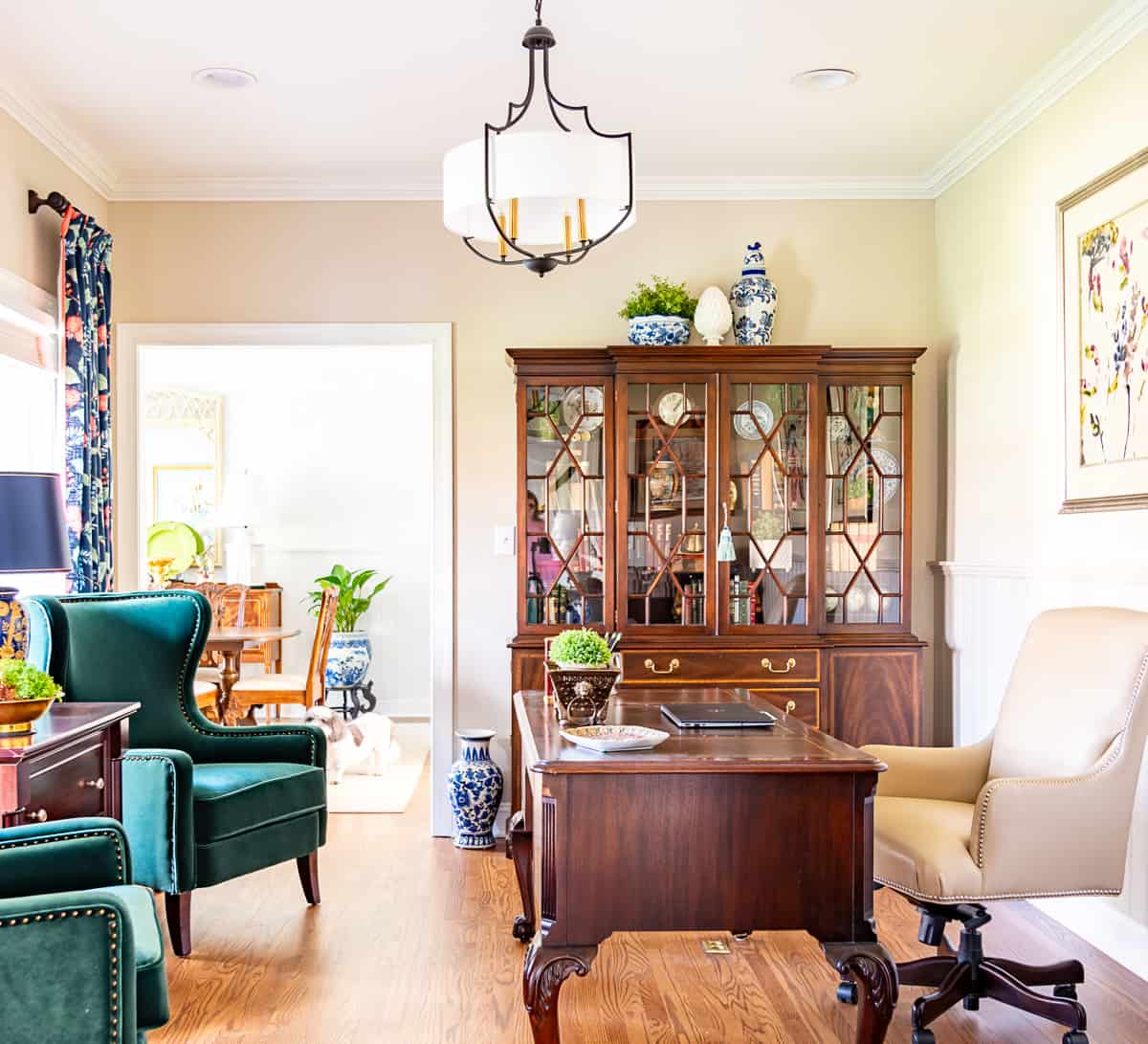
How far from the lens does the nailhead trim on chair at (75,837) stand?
217cm

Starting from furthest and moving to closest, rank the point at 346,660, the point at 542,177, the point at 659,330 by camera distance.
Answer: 1. the point at 346,660
2. the point at 659,330
3. the point at 542,177

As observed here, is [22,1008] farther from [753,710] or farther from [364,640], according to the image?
[364,640]

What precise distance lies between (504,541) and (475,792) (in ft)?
3.39

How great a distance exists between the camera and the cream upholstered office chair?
2.67 metres

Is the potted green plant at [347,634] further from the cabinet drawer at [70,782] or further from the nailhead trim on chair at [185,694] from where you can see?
the cabinet drawer at [70,782]

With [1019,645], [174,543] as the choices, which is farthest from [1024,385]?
[174,543]

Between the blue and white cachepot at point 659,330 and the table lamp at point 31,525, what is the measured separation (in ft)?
7.40

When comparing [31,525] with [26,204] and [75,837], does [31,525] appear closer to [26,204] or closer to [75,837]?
Result: [75,837]

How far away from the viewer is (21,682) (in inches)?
102

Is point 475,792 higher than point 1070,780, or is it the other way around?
point 1070,780

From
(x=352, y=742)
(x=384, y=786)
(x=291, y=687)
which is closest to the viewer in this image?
(x=384, y=786)

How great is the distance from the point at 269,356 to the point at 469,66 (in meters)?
4.27

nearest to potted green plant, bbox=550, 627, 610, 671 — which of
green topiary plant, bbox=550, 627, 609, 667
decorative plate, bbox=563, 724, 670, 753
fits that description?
green topiary plant, bbox=550, 627, 609, 667

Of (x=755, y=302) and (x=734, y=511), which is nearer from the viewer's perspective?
(x=734, y=511)
